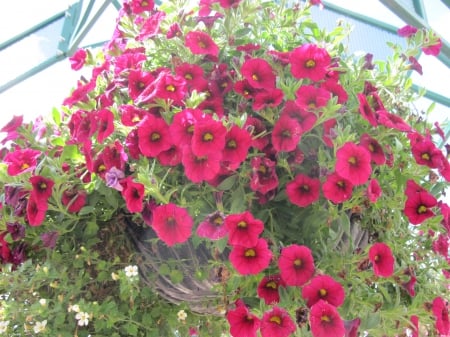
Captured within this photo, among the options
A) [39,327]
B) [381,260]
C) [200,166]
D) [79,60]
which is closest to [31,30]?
[79,60]

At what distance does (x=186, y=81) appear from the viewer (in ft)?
3.40

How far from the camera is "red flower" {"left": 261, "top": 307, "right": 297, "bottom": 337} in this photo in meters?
0.89

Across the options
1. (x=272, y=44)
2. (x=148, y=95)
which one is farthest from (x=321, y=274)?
(x=272, y=44)

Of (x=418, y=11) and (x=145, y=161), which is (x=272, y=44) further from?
(x=418, y=11)

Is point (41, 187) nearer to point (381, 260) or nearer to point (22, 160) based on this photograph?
point (22, 160)

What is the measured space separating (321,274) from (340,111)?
0.29 meters

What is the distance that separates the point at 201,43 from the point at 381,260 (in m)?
0.51

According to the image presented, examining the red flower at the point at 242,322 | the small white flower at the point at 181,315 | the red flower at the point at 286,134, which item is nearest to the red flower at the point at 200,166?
the red flower at the point at 286,134

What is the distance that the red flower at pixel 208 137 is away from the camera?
2.84 ft

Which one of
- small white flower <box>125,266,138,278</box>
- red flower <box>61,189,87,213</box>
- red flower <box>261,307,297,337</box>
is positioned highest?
red flower <box>61,189,87,213</box>

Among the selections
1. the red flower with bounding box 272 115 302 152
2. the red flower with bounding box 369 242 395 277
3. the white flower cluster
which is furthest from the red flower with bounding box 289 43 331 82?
the white flower cluster

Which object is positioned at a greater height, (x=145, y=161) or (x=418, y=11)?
(x=145, y=161)

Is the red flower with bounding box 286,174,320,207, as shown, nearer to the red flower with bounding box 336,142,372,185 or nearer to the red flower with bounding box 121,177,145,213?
the red flower with bounding box 336,142,372,185

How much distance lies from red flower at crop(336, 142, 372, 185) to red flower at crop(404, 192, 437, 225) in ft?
0.56
